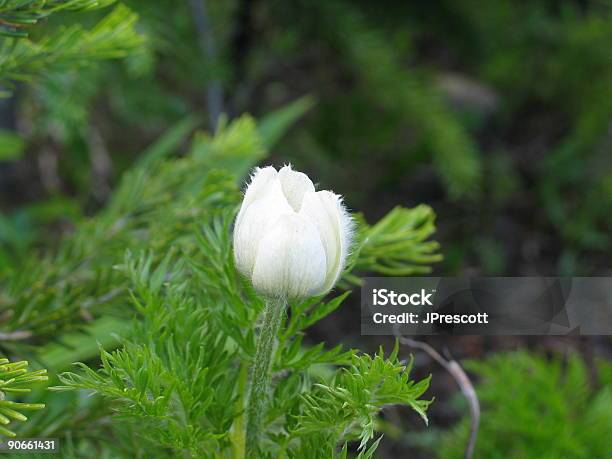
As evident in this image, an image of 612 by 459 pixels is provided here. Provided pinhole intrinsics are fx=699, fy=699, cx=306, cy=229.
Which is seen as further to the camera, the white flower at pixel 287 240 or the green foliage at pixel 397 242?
the green foliage at pixel 397 242

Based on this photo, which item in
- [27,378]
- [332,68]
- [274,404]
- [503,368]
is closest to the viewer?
[27,378]

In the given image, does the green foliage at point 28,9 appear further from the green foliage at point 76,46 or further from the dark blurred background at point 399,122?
the dark blurred background at point 399,122

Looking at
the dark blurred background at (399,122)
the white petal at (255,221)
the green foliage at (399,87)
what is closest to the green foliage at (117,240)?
the white petal at (255,221)

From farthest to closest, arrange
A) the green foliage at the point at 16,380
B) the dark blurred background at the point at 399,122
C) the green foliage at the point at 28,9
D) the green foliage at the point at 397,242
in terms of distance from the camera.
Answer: the dark blurred background at the point at 399,122
the green foliage at the point at 397,242
the green foliage at the point at 28,9
the green foliage at the point at 16,380

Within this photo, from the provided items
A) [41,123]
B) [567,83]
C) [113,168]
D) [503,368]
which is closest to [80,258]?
[503,368]

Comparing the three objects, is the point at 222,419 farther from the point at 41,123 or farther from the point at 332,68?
the point at 332,68

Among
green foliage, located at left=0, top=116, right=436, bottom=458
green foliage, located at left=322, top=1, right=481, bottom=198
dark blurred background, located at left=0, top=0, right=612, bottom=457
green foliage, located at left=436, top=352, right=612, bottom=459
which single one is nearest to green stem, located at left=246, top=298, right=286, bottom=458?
green foliage, located at left=0, top=116, right=436, bottom=458
